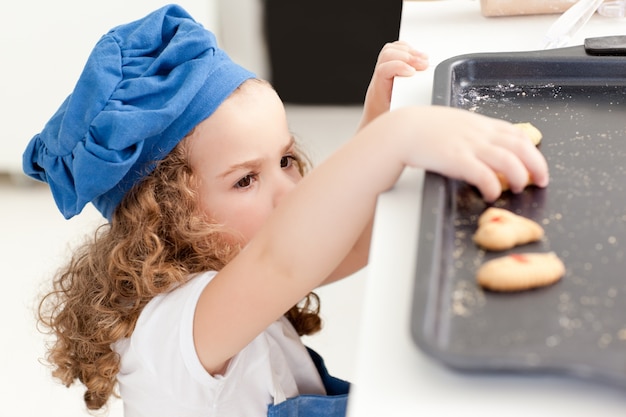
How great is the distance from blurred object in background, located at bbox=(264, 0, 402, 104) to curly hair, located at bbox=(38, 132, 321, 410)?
1.64m

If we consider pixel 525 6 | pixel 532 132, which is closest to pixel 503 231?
pixel 532 132

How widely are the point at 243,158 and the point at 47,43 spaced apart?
56.2 inches

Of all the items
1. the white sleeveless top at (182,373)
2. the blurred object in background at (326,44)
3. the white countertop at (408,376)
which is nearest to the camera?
the white countertop at (408,376)

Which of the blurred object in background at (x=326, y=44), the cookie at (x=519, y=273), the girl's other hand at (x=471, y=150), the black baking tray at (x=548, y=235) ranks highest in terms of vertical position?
the girl's other hand at (x=471, y=150)

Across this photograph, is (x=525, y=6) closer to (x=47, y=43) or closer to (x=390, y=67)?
(x=390, y=67)

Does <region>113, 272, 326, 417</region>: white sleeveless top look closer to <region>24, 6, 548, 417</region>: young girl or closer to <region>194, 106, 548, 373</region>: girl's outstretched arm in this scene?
<region>24, 6, 548, 417</region>: young girl

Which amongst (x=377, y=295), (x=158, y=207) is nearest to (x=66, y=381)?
(x=158, y=207)

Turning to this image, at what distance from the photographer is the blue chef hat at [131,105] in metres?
0.91

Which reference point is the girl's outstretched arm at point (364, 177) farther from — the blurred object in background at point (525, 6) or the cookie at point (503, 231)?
the blurred object in background at point (525, 6)

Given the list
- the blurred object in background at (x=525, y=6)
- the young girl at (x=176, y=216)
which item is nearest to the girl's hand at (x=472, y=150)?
the young girl at (x=176, y=216)

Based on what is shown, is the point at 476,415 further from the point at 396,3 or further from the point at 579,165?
the point at 396,3

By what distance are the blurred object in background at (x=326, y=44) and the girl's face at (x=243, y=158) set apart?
1.58 meters

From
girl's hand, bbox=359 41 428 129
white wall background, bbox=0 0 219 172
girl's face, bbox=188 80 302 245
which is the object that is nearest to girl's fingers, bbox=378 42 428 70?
girl's hand, bbox=359 41 428 129

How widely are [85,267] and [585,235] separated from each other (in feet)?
2.25
